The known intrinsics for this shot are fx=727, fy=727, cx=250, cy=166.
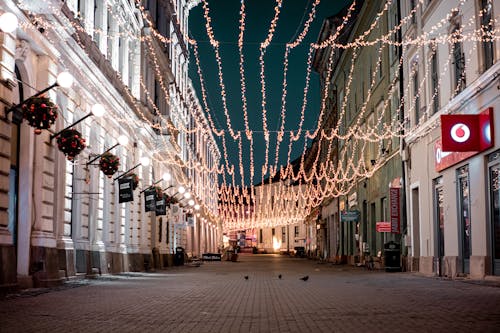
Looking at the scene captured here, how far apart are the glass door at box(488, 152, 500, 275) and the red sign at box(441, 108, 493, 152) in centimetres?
62

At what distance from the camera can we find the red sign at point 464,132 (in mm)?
20109

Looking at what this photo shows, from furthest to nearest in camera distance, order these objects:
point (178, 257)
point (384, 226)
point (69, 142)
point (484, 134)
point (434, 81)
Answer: point (178, 257) < point (384, 226) < point (434, 81) < point (484, 134) < point (69, 142)

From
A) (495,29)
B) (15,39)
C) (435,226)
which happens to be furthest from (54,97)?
(435,226)

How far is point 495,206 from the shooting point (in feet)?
Result: 64.0

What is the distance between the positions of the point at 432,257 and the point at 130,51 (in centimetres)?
1666

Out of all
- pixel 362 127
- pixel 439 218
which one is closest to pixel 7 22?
pixel 439 218

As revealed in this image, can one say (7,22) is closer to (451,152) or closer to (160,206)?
(451,152)

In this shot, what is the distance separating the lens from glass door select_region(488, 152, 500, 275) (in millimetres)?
19297

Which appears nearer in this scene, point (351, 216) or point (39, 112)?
point (39, 112)

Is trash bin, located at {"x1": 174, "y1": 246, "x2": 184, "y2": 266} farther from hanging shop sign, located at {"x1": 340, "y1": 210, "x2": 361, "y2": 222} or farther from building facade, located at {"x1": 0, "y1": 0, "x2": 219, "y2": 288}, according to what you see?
hanging shop sign, located at {"x1": 340, "y1": 210, "x2": 361, "y2": 222}

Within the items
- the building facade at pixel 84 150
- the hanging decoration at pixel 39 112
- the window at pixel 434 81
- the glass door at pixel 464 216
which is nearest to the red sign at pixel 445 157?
the glass door at pixel 464 216

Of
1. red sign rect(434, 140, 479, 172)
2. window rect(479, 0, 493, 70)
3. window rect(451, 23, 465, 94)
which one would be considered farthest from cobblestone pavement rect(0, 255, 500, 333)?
window rect(451, 23, 465, 94)

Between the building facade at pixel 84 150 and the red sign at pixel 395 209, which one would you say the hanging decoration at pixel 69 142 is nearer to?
the building facade at pixel 84 150

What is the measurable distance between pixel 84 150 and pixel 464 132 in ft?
39.7
